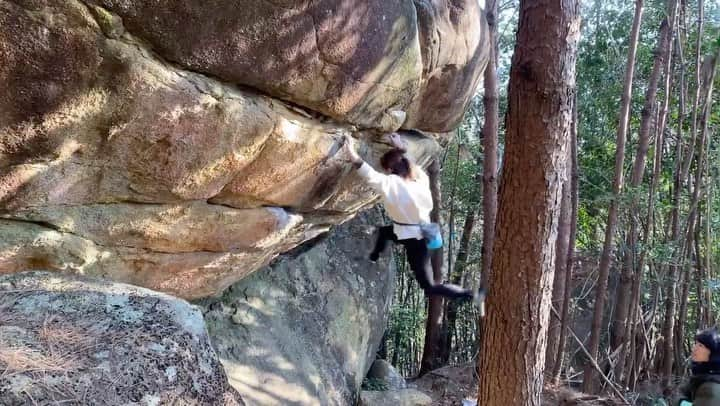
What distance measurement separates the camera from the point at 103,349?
7.22 ft

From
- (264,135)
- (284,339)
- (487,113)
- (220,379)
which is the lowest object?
(284,339)

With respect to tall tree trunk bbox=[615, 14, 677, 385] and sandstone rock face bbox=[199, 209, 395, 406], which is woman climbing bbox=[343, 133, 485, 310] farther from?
tall tree trunk bbox=[615, 14, 677, 385]

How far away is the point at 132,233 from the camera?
13.0 feet

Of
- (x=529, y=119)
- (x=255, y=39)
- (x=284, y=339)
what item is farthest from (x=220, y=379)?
(x=284, y=339)

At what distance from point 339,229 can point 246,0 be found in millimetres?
5206

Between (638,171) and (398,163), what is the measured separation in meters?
4.84

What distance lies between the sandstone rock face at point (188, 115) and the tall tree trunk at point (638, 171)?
13.3 feet

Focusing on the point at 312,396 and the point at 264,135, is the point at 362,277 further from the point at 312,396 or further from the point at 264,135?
the point at 264,135

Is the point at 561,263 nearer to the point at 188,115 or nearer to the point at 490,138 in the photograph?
the point at 490,138

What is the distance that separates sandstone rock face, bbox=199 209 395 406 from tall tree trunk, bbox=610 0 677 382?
3936mm

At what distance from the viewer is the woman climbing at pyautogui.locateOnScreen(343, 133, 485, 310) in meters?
4.83

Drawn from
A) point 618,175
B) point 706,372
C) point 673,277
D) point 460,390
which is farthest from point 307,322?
point 673,277

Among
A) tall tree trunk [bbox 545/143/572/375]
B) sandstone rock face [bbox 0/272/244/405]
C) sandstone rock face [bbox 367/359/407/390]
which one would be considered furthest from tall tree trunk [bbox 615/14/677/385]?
sandstone rock face [bbox 0/272/244/405]

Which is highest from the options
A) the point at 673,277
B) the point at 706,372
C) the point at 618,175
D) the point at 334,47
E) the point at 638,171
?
the point at 638,171
